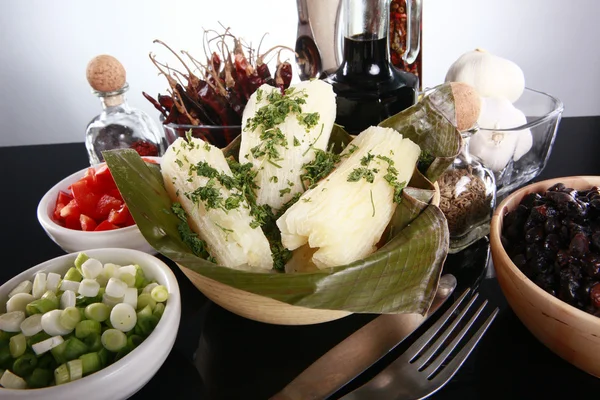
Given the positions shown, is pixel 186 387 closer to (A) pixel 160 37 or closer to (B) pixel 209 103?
(B) pixel 209 103

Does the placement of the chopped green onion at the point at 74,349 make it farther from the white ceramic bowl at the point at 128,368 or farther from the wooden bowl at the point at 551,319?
the wooden bowl at the point at 551,319

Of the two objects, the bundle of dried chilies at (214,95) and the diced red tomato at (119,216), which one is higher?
the bundle of dried chilies at (214,95)

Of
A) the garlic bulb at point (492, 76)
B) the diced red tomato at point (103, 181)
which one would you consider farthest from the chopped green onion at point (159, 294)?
the garlic bulb at point (492, 76)

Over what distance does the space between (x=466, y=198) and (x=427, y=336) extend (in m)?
0.26

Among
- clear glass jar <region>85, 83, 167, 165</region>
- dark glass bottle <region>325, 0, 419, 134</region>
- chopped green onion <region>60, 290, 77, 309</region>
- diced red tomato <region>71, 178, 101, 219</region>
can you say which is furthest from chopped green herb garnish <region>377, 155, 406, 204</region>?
clear glass jar <region>85, 83, 167, 165</region>

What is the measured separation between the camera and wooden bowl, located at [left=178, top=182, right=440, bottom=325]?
1.79 feet

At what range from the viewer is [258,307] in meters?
0.56

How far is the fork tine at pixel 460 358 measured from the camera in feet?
1.85

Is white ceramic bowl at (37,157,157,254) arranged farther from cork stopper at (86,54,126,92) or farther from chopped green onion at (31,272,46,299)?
cork stopper at (86,54,126,92)

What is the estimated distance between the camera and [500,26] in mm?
2053

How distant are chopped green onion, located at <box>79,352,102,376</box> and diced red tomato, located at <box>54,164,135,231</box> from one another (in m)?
0.30

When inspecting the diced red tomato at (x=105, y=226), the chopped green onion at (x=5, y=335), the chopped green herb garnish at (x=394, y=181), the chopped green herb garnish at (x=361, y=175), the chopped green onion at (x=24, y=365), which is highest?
the chopped green herb garnish at (x=361, y=175)

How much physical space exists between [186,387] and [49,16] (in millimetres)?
1915

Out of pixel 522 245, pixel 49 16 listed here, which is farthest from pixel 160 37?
pixel 522 245
